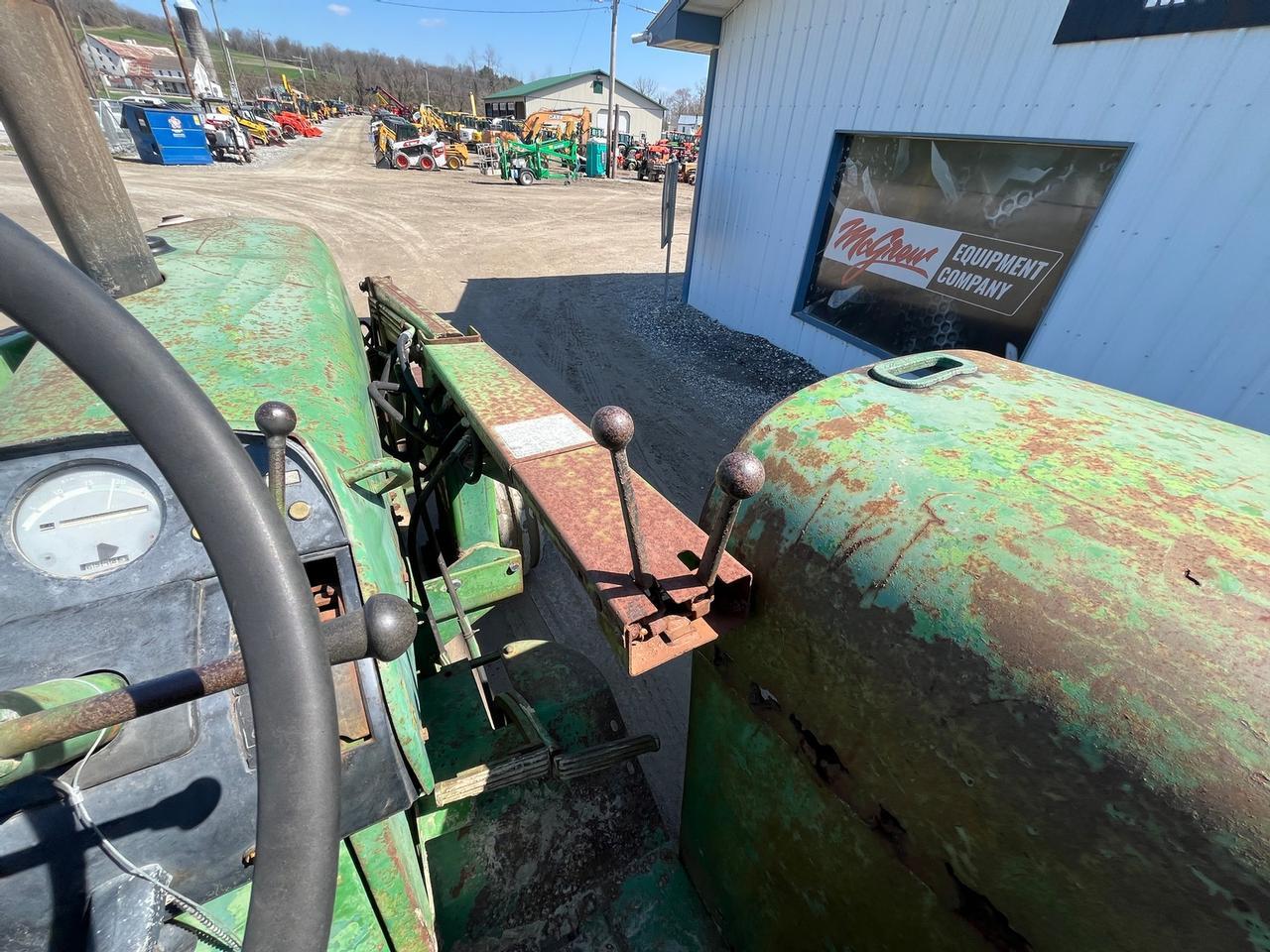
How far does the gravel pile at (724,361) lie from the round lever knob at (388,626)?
505cm

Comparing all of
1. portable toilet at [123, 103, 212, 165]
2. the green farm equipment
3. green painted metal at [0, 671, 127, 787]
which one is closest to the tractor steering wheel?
green painted metal at [0, 671, 127, 787]

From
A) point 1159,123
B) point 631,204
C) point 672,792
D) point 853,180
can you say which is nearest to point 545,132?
point 631,204

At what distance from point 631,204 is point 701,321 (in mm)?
11331

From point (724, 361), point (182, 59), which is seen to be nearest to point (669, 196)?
point (724, 361)

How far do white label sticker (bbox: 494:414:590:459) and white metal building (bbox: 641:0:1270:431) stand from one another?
4166 mm

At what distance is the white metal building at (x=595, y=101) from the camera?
114 ft

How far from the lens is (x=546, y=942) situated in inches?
63.1

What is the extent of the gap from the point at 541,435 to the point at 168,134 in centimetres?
2412

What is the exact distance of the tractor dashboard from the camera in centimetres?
87

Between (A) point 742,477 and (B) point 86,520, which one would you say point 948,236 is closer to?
(A) point 742,477

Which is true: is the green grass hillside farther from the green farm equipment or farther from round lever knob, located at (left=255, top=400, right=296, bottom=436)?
round lever knob, located at (left=255, top=400, right=296, bottom=436)

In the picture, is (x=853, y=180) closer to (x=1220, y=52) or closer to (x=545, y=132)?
(x=1220, y=52)

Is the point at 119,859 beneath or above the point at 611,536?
beneath

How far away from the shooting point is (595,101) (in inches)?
1421
